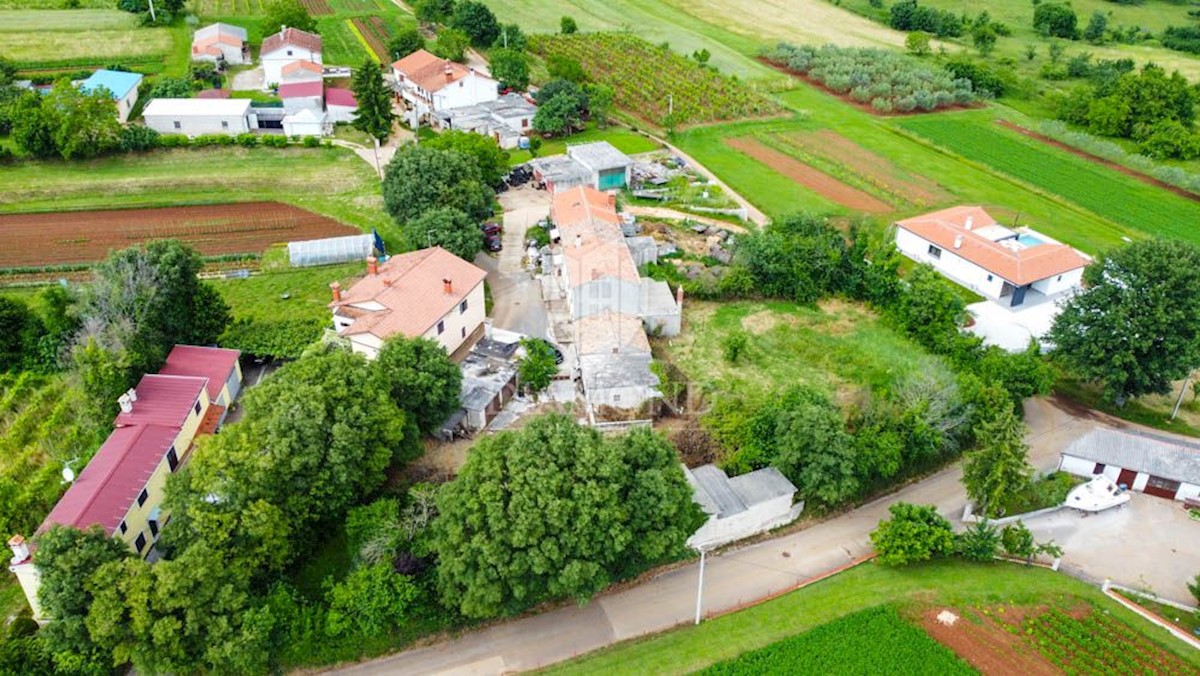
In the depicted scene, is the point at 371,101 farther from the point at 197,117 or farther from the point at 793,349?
the point at 793,349

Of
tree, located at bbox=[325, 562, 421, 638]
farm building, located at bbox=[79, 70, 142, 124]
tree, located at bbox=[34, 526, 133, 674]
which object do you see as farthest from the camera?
farm building, located at bbox=[79, 70, 142, 124]

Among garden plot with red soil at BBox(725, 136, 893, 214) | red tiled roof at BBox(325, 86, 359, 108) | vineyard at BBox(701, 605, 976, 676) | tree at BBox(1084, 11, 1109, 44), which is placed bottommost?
vineyard at BBox(701, 605, 976, 676)

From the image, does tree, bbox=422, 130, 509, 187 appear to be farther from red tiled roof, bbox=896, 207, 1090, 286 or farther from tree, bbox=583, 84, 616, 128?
red tiled roof, bbox=896, 207, 1090, 286

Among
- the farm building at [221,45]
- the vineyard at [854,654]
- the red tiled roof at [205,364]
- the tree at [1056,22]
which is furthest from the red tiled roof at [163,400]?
the tree at [1056,22]

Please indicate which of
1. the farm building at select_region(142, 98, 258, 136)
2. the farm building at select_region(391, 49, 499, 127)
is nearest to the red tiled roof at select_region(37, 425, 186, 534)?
the farm building at select_region(142, 98, 258, 136)

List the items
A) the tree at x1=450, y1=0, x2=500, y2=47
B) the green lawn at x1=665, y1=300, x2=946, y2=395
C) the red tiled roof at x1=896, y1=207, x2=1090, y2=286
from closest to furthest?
the green lawn at x1=665, y1=300, x2=946, y2=395, the red tiled roof at x1=896, y1=207, x2=1090, y2=286, the tree at x1=450, y1=0, x2=500, y2=47

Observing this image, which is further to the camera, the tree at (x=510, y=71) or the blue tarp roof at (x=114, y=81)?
the tree at (x=510, y=71)

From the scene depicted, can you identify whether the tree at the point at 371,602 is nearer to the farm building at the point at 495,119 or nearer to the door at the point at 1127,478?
the door at the point at 1127,478
